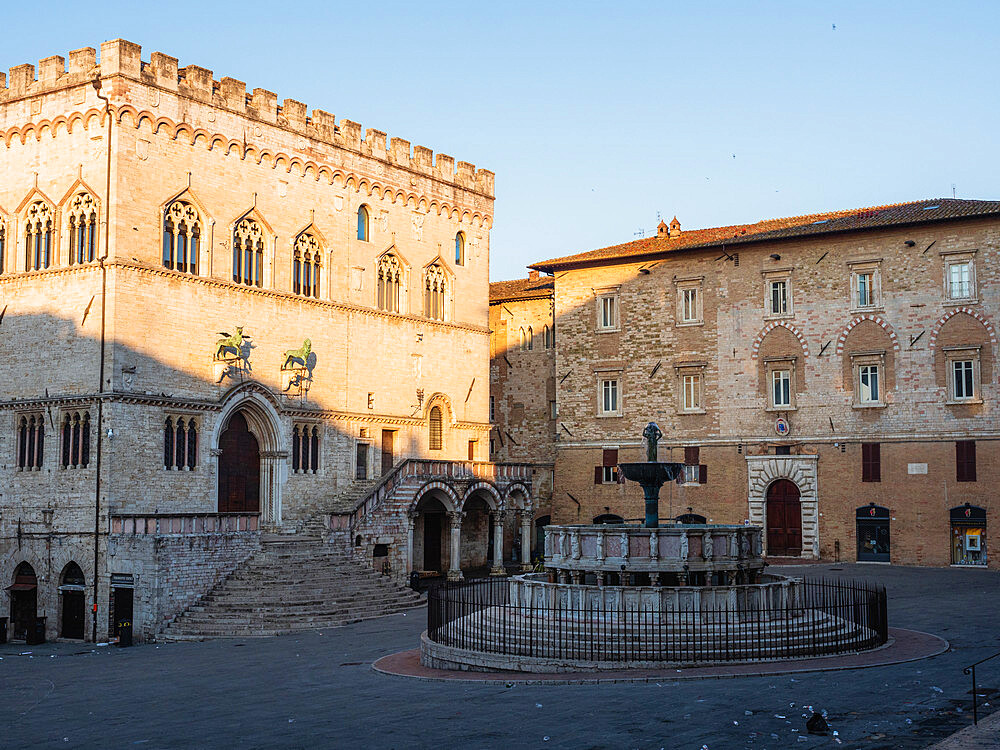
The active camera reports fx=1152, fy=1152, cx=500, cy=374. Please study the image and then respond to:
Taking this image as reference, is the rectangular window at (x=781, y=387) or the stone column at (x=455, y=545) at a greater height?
the rectangular window at (x=781, y=387)

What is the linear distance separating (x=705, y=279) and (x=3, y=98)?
26433 millimetres

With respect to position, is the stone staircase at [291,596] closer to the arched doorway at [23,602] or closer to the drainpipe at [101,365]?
the drainpipe at [101,365]

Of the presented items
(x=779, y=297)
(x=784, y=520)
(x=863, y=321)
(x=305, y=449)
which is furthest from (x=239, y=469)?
(x=863, y=321)

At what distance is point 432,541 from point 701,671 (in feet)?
83.1

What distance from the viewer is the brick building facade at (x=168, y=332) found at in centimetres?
3219

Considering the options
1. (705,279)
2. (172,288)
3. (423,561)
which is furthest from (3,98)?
(705,279)

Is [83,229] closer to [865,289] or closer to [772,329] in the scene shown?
[772,329]

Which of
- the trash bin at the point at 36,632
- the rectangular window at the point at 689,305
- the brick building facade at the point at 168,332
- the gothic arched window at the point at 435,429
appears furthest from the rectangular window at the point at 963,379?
the trash bin at the point at 36,632

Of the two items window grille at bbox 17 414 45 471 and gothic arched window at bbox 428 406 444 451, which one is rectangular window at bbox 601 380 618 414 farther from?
window grille at bbox 17 414 45 471

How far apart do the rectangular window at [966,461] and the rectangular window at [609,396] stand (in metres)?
13.7

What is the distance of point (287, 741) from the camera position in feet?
48.0

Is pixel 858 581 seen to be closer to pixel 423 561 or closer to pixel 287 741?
pixel 423 561

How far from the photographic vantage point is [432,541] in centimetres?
4303

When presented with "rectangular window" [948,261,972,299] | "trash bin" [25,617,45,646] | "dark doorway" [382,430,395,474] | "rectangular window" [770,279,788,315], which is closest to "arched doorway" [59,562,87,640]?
"trash bin" [25,617,45,646]
